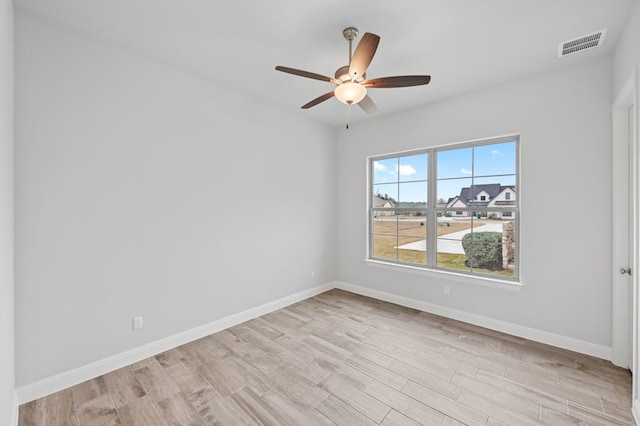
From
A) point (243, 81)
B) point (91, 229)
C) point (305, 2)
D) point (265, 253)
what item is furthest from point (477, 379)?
point (243, 81)

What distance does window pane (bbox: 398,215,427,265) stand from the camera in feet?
12.8

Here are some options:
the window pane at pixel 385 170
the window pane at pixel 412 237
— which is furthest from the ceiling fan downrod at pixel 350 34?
the window pane at pixel 412 237

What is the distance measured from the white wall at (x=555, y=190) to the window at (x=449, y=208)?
0.20m

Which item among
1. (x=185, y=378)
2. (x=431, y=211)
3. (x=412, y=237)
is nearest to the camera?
(x=185, y=378)

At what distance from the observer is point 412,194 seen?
4039mm

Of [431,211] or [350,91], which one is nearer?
[350,91]

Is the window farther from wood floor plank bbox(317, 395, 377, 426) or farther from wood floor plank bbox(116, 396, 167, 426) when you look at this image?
wood floor plank bbox(116, 396, 167, 426)

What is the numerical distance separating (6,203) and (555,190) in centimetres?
446

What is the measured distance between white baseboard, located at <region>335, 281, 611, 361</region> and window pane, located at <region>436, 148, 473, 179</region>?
1.75 meters

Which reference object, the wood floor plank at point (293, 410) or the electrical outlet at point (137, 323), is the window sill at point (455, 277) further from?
the electrical outlet at point (137, 323)

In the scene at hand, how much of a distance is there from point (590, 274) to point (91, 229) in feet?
15.0

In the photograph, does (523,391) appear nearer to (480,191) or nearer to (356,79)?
(480,191)

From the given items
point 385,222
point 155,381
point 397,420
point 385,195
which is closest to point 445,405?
point 397,420

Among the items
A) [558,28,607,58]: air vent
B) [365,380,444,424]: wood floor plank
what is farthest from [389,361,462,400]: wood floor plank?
[558,28,607,58]: air vent
